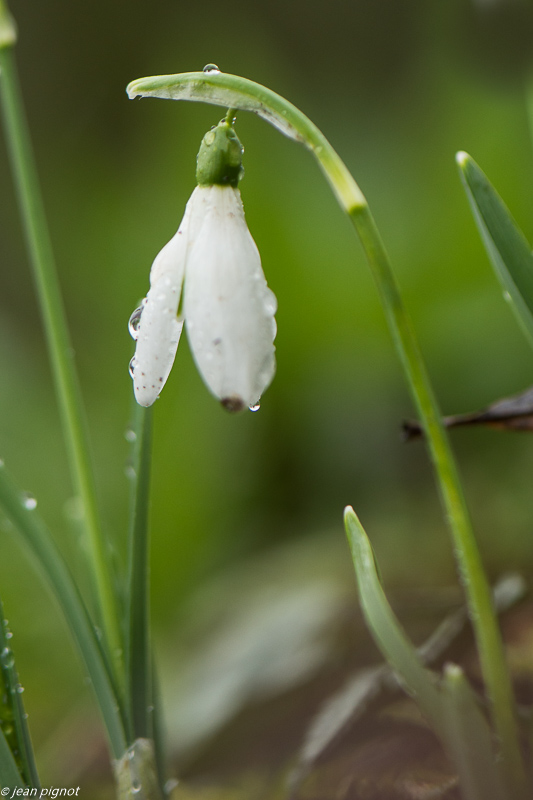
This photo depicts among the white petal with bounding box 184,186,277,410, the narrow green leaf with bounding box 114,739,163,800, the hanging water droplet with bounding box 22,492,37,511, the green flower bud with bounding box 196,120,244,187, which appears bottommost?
the narrow green leaf with bounding box 114,739,163,800

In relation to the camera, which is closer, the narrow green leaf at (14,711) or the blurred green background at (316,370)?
the narrow green leaf at (14,711)

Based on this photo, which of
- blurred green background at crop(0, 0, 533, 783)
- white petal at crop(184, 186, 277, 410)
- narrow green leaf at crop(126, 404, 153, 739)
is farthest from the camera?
blurred green background at crop(0, 0, 533, 783)

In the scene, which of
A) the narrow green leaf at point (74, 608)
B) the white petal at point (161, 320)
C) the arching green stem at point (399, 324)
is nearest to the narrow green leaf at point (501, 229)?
the arching green stem at point (399, 324)

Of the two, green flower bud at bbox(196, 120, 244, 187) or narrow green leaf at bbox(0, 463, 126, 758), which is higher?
green flower bud at bbox(196, 120, 244, 187)

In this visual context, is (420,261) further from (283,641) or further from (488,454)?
(283,641)

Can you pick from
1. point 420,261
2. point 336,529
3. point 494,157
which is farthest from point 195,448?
point 494,157

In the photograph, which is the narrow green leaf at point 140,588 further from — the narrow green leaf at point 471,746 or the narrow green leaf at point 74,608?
the narrow green leaf at point 471,746

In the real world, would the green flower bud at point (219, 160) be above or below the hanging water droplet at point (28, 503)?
above

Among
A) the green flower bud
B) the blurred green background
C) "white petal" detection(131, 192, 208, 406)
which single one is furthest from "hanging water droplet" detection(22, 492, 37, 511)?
the blurred green background

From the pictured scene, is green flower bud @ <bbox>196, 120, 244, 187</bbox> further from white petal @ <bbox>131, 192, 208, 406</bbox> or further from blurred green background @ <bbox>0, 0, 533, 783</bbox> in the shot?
blurred green background @ <bbox>0, 0, 533, 783</bbox>
